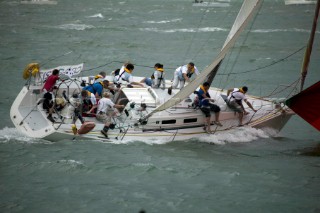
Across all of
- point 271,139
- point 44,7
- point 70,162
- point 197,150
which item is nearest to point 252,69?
point 271,139

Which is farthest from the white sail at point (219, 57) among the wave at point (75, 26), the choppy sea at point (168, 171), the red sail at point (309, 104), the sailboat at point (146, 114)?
the wave at point (75, 26)

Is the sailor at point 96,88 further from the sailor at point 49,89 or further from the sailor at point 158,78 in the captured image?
the sailor at point 158,78

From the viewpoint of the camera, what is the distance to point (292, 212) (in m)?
15.2

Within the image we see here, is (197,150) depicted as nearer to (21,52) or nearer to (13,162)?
(13,162)

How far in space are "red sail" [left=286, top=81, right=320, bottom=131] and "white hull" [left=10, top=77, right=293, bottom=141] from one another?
1.49 meters

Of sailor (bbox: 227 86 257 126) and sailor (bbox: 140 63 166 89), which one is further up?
sailor (bbox: 140 63 166 89)

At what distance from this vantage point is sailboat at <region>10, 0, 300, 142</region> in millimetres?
18641

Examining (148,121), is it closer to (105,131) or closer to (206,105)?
(105,131)

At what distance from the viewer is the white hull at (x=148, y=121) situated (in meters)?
18.9

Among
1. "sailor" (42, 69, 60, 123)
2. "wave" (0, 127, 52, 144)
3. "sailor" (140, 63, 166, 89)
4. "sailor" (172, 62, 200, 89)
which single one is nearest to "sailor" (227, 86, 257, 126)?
"sailor" (172, 62, 200, 89)

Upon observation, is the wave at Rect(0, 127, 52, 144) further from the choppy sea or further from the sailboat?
the sailboat

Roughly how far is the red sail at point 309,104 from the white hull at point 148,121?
1.49 m

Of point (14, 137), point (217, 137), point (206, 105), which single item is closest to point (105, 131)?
Answer: point (206, 105)

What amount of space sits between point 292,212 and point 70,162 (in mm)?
6926
